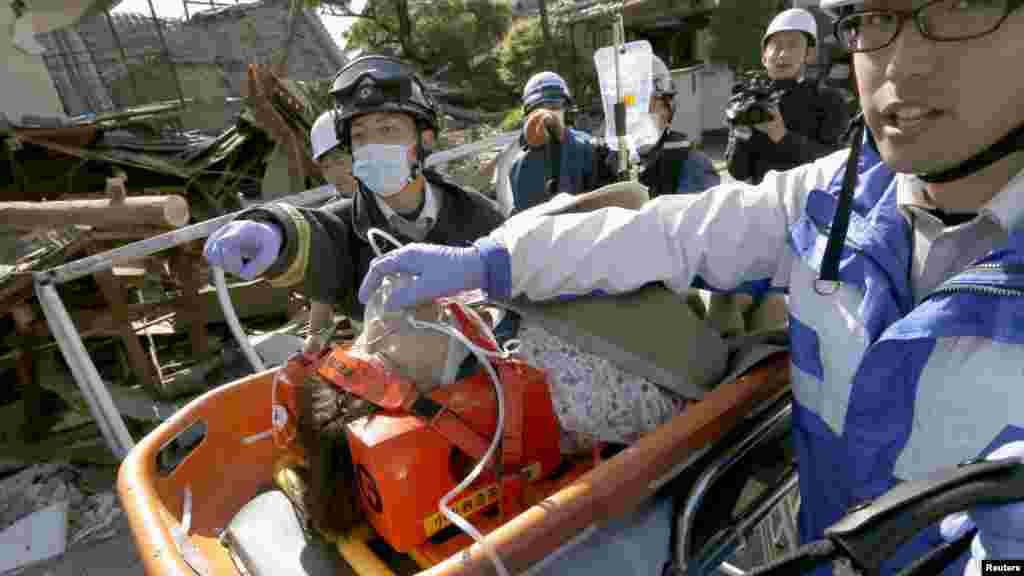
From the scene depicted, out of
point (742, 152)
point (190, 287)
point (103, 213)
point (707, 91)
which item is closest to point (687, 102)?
point (707, 91)

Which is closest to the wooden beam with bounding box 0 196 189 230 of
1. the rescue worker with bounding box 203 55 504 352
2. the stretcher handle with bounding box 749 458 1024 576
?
the rescue worker with bounding box 203 55 504 352

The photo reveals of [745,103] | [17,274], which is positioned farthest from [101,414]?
[745,103]

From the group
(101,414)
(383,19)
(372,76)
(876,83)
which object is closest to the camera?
(876,83)

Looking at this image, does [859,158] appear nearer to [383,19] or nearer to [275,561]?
[275,561]

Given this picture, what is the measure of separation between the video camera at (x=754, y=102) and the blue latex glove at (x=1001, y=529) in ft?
8.78

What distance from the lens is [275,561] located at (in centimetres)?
143

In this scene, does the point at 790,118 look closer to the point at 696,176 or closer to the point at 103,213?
the point at 696,176

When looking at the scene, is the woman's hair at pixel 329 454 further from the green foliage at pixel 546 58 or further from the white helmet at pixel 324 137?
the green foliage at pixel 546 58

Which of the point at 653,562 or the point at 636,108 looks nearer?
the point at 653,562

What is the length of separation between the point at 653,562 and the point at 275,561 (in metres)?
0.90

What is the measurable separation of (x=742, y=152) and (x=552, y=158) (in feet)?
3.51

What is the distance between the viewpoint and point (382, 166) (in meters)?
1.99

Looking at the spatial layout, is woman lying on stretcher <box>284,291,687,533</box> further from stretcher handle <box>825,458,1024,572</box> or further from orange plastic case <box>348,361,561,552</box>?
stretcher handle <box>825,458,1024,572</box>

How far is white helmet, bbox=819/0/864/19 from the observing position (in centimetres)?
102
